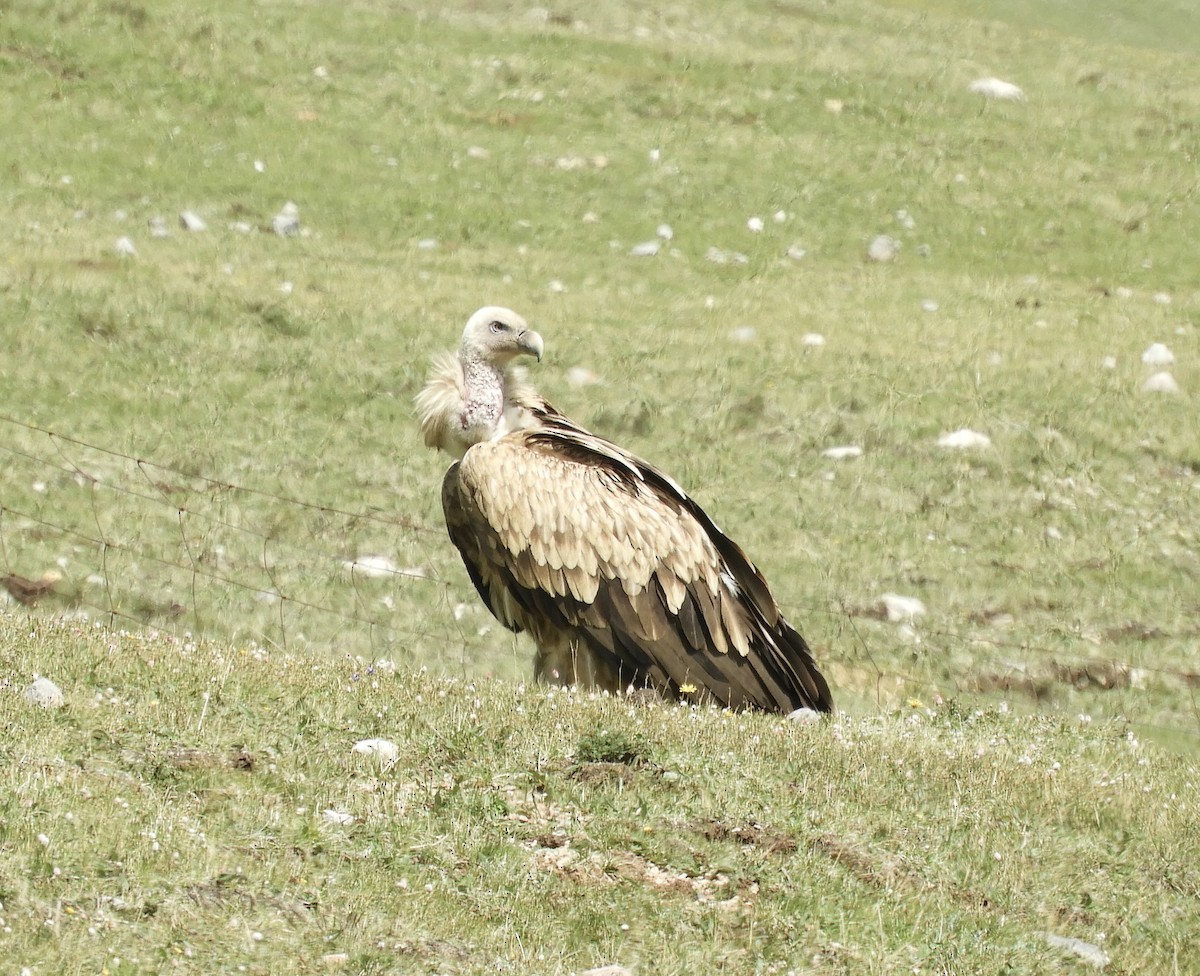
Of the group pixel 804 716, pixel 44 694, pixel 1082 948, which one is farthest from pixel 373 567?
pixel 1082 948

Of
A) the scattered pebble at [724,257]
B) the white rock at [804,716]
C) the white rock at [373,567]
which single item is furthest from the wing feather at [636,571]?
the scattered pebble at [724,257]

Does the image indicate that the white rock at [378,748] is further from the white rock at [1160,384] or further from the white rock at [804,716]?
the white rock at [1160,384]

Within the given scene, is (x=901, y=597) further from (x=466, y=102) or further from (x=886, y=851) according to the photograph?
(x=466, y=102)

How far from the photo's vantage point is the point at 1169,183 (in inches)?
1118

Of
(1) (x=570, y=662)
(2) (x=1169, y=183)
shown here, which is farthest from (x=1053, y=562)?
(2) (x=1169, y=183)

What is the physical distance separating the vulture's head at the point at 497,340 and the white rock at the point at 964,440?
24.1 ft

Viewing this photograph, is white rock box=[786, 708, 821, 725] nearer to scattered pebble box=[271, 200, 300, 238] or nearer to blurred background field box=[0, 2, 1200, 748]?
blurred background field box=[0, 2, 1200, 748]

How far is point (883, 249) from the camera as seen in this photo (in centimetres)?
2488

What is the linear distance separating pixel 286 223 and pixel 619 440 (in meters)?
7.73

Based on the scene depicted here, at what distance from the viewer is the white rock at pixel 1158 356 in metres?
20.5

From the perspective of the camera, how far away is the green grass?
6.17m

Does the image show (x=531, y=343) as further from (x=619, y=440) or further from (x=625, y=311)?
(x=625, y=311)

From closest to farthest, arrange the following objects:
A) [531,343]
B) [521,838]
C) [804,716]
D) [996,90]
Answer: [521,838] < [804,716] < [531,343] < [996,90]

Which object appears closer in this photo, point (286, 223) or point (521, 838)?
point (521, 838)
